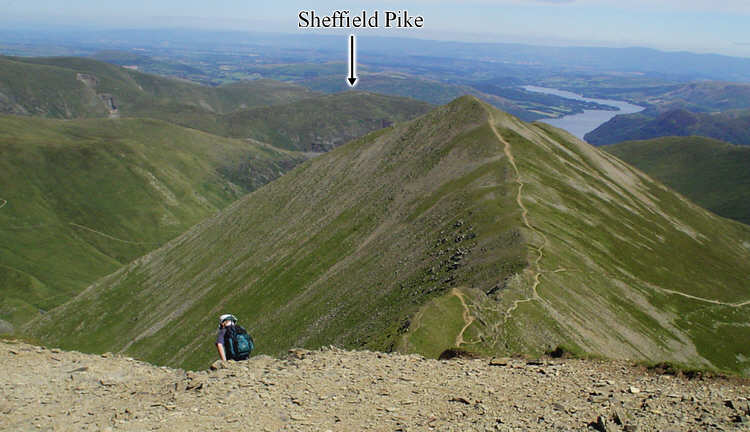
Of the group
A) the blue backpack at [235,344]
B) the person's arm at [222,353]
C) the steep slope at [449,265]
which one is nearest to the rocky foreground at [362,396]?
the person's arm at [222,353]

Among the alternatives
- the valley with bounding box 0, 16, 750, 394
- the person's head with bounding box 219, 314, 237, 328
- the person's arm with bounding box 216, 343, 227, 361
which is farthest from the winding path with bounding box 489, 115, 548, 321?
the person's arm with bounding box 216, 343, 227, 361

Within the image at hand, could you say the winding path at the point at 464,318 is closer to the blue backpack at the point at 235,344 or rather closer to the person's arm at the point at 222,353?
the blue backpack at the point at 235,344

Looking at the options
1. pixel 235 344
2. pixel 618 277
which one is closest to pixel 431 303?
pixel 235 344

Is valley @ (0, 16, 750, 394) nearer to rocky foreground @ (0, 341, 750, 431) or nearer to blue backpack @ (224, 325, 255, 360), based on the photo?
rocky foreground @ (0, 341, 750, 431)

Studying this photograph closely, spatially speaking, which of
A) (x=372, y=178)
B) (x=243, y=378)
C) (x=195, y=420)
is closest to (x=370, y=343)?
(x=243, y=378)

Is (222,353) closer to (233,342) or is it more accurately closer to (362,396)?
(233,342)

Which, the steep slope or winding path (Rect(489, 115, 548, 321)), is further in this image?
the steep slope

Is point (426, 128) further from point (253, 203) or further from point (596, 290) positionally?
point (596, 290)
